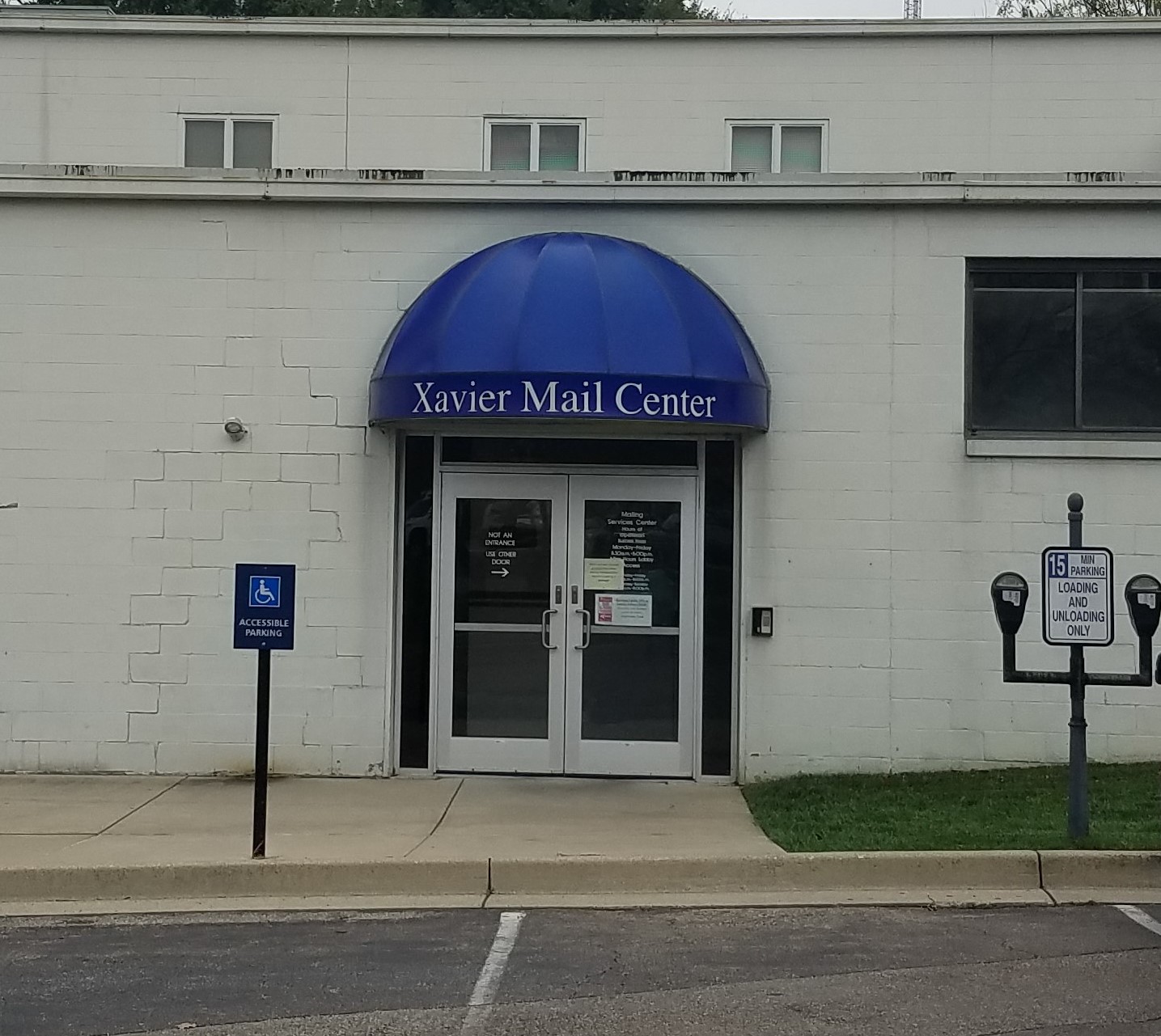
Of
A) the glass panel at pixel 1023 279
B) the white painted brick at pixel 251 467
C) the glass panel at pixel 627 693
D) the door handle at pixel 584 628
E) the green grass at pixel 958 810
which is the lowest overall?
the green grass at pixel 958 810

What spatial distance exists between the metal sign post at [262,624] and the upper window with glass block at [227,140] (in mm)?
8430

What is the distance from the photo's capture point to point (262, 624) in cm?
816

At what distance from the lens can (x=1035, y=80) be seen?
14828 millimetres

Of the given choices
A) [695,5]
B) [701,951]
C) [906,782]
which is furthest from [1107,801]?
[695,5]

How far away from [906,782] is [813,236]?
4190mm

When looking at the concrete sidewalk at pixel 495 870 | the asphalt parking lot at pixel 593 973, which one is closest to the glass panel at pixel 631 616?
the concrete sidewalk at pixel 495 870

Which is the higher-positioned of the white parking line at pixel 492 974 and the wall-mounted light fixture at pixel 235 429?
the wall-mounted light fixture at pixel 235 429

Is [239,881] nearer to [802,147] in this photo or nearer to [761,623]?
[761,623]

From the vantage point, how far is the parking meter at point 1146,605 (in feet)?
26.7

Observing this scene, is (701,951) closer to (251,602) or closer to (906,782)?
(251,602)

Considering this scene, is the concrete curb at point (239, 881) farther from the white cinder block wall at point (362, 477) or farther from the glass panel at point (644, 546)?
the glass panel at point (644, 546)

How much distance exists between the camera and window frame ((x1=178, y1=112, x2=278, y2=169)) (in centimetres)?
1534

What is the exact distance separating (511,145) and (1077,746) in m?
9.60

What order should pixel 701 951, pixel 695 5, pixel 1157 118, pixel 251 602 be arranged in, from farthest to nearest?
pixel 695 5, pixel 1157 118, pixel 251 602, pixel 701 951
